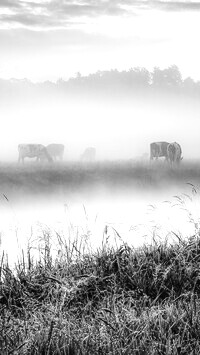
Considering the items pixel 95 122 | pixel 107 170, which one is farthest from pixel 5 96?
pixel 107 170

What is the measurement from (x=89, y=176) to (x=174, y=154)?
7.21 meters

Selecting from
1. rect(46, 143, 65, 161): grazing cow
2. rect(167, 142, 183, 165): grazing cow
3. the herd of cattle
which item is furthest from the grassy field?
rect(46, 143, 65, 161): grazing cow

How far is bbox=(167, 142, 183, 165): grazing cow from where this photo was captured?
2311 cm

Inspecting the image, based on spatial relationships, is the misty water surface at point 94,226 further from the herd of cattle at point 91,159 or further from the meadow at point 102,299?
the herd of cattle at point 91,159

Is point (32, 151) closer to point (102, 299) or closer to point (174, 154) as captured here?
point (174, 154)

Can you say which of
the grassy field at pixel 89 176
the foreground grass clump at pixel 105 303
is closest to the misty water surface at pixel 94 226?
the foreground grass clump at pixel 105 303

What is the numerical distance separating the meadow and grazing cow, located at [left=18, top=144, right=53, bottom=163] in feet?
45.2

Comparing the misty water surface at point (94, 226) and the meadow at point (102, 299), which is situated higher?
the misty water surface at point (94, 226)

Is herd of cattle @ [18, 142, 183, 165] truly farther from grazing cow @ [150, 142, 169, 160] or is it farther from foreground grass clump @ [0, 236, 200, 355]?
foreground grass clump @ [0, 236, 200, 355]

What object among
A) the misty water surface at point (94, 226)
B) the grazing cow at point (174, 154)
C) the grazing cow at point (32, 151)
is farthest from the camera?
the grazing cow at point (174, 154)

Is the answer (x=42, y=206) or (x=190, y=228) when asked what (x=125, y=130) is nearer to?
(x=42, y=206)

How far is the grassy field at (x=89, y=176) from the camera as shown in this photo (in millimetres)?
15617

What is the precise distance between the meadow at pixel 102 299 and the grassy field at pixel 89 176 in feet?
23.0

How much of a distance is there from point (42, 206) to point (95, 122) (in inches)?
569
